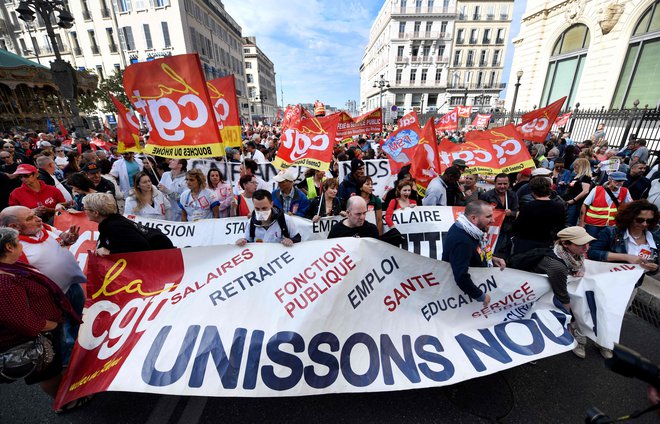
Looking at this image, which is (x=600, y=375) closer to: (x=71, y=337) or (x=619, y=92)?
(x=71, y=337)

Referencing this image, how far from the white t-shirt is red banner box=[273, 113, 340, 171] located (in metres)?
3.25

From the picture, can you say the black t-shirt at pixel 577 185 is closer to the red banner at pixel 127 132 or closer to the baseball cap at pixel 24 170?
the red banner at pixel 127 132

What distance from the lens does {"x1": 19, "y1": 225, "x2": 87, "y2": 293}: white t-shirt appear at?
106 inches

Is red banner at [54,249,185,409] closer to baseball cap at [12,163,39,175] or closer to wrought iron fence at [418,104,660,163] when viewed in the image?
baseball cap at [12,163,39,175]

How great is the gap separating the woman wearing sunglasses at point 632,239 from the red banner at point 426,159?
8.11ft

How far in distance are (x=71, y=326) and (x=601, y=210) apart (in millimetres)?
7333

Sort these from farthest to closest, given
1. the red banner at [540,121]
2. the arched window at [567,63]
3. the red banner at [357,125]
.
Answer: the arched window at [567,63] < the red banner at [357,125] < the red banner at [540,121]

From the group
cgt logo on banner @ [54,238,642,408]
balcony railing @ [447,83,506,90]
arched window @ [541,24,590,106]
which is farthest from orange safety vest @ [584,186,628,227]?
balcony railing @ [447,83,506,90]

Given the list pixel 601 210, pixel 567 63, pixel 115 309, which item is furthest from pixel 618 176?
pixel 567 63

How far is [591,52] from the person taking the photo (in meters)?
18.8

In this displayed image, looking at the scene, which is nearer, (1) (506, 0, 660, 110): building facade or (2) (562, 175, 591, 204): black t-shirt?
(2) (562, 175, 591, 204): black t-shirt

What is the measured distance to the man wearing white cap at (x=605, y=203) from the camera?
445 cm

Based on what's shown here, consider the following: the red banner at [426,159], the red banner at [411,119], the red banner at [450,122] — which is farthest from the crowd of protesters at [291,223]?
the red banner at [450,122]

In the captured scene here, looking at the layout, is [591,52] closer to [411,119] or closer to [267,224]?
[411,119]
